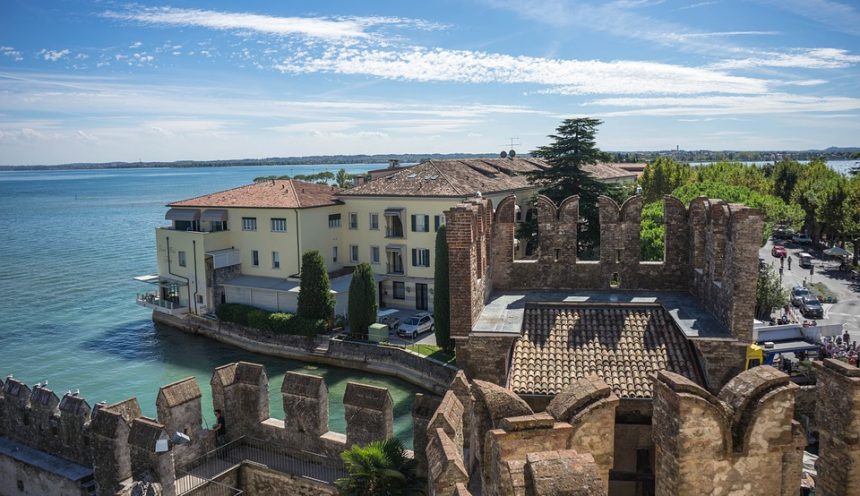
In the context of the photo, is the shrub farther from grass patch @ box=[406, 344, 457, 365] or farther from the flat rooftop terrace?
the flat rooftop terrace

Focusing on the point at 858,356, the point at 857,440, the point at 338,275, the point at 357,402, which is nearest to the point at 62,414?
the point at 357,402

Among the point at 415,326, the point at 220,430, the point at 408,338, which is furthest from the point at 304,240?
the point at 220,430

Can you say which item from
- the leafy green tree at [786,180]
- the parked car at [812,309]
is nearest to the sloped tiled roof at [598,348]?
the parked car at [812,309]

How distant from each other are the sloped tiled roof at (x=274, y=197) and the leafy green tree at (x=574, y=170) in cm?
1636

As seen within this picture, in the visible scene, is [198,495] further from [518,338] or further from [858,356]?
[858,356]

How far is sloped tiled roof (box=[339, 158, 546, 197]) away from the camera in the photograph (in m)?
47.5

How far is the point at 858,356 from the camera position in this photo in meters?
27.1

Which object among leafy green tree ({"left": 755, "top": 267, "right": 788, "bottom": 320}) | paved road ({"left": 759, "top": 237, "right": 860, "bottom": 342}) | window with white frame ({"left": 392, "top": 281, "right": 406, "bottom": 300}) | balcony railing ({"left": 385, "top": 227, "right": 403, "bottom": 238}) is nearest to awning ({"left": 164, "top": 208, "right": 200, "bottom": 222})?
balcony railing ({"left": 385, "top": 227, "right": 403, "bottom": 238})

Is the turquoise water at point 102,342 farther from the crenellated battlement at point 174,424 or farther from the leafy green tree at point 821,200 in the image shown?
the leafy green tree at point 821,200

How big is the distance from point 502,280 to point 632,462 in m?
5.63

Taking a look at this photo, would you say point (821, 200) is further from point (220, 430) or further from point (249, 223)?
point (220, 430)

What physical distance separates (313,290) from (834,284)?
40937mm

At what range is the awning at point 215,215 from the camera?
162 ft

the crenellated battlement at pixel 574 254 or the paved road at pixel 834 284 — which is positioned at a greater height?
the crenellated battlement at pixel 574 254
